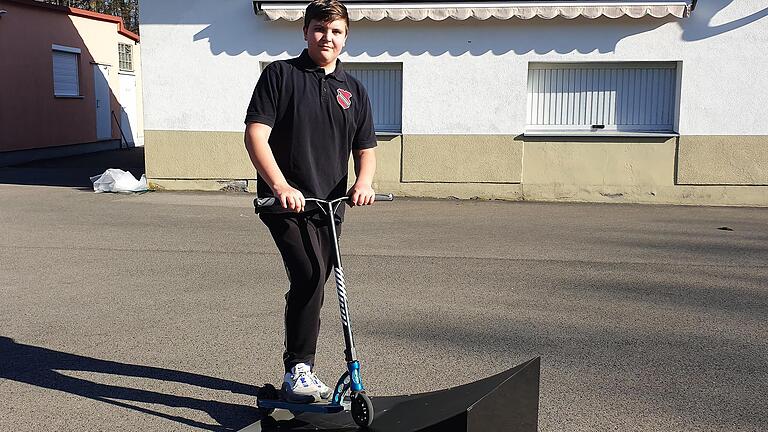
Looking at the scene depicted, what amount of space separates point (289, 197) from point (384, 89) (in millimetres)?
10245

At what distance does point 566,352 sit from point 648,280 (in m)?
2.54

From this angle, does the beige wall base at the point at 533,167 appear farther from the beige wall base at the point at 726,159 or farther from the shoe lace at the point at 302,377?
the shoe lace at the point at 302,377

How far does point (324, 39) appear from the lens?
13.3ft

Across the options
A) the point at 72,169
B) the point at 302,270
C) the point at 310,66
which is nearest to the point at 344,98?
the point at 310,66

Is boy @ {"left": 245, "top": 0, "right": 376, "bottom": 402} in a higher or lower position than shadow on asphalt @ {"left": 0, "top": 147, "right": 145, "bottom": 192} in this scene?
higher

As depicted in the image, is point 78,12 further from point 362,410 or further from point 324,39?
point 362,410

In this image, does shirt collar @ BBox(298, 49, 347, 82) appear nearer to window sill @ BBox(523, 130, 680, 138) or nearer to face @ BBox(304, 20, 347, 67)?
face @ BBox(304, 20, 347, 67)

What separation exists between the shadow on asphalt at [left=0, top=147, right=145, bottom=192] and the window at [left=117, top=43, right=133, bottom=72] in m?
3.58

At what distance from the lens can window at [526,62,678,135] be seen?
1327 cm

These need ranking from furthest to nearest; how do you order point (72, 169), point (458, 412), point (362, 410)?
point (72, 169) < point (362, 410) < point (458, 412)

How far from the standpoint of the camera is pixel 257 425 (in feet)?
13.4

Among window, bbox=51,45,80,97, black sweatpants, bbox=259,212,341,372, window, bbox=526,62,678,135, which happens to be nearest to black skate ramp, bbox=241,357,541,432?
black sweatpants, bbox=259,212,341,372

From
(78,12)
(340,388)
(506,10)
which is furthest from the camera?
(78,12)

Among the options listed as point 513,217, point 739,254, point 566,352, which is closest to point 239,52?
point 513,217
